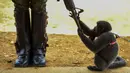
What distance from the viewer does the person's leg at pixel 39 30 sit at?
11.9ft

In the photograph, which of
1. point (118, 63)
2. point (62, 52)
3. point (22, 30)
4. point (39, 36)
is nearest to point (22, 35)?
point (22, 30)

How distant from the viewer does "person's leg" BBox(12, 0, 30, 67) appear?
3.62m

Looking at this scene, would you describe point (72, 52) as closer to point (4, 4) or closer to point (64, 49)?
point (64, 49)

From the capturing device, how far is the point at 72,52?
174 inches

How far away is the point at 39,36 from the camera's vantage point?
3740mm

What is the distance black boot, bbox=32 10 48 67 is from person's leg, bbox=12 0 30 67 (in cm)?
7

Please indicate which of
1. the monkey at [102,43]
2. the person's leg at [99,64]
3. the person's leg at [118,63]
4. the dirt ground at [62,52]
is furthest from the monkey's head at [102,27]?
the dirt ground at [62,52]

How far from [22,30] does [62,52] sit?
0.81m

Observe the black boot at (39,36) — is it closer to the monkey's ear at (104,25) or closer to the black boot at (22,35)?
the black boot at (22,35)

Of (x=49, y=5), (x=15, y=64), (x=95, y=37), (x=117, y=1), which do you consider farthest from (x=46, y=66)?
(x=117, y=1)

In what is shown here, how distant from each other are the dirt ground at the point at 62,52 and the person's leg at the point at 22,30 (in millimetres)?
149

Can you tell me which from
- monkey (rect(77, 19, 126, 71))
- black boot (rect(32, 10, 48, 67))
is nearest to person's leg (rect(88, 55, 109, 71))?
monkey (rect(77, 19, 126, 71))

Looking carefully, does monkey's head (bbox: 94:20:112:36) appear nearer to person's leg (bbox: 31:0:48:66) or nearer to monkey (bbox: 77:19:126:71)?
monkey (bbox: 77:19:126:71)

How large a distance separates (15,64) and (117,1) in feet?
11.0
